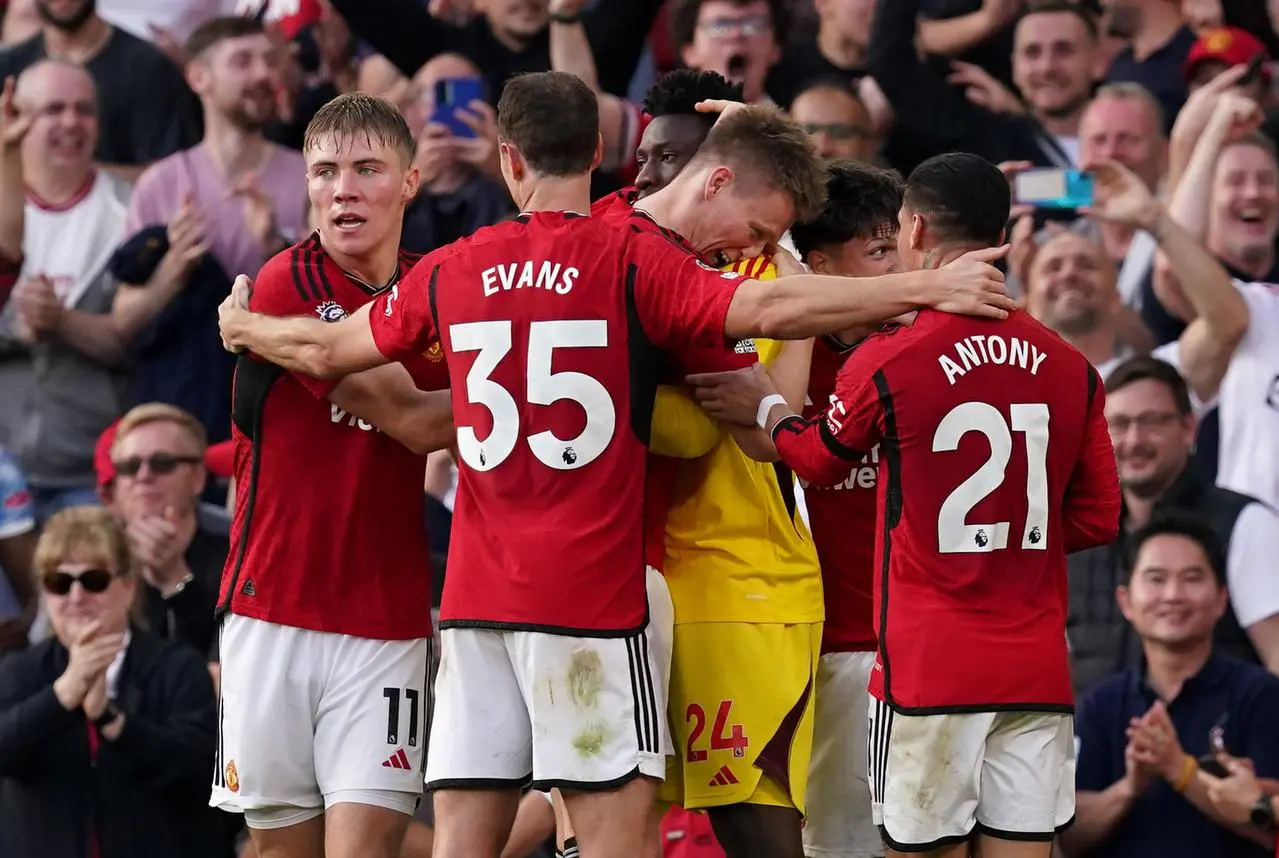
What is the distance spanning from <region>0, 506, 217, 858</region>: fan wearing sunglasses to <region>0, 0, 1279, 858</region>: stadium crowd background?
0.35 meters

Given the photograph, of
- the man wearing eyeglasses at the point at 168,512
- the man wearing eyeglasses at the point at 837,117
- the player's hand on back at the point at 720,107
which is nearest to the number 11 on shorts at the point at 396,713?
the player's hand on back at the point at 720,107

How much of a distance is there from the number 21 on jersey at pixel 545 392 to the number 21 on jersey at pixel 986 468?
90cm

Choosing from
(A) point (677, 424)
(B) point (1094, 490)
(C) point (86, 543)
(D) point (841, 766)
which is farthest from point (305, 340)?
(C) point (86, 543)

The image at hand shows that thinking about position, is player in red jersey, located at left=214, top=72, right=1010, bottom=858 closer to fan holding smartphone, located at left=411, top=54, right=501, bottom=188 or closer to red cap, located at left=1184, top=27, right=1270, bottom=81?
fan holding smartphone, located at left=411, top=54, right=501, bottom=188

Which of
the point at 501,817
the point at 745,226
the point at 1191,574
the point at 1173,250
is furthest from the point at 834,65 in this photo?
the point at 501,817

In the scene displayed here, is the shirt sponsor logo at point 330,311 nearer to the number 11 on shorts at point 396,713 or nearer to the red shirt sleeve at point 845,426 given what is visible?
the number 11 on shorts at point 396,713

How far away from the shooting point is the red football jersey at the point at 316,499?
572 cm

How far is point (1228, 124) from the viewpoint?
9328 millimetres

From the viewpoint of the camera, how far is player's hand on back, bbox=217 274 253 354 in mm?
5680

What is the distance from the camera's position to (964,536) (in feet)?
17.4

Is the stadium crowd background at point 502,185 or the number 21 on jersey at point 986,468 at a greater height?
the stadium crowd background at point 502,185

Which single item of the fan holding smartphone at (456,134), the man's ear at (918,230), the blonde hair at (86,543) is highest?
the fan holding smartphone at (456,134)

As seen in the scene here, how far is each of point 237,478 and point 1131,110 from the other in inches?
212

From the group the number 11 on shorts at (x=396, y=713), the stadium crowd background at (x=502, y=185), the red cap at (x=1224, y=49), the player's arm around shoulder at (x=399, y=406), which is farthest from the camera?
the red cap at (x=1224, y=49)
